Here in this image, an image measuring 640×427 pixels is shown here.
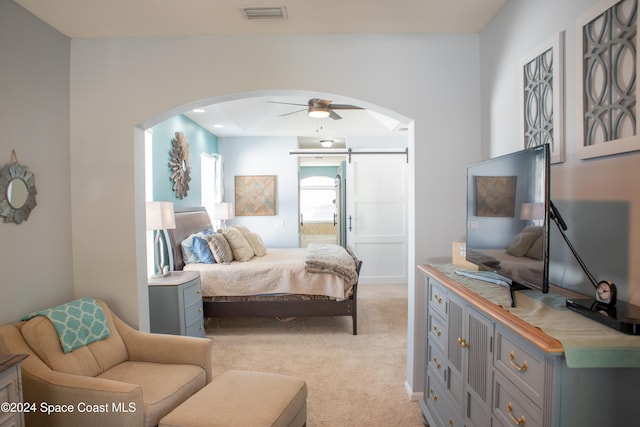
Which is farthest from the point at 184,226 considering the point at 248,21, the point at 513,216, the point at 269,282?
the point at 513,216

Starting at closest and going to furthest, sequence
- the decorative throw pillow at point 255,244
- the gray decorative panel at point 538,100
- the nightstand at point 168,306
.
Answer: the gray decorative panel at point 538,100
the nightstand at point 168,306
the decorative throw pillow at point 255,244

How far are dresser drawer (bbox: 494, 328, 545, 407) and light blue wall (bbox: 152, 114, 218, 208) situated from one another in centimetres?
352

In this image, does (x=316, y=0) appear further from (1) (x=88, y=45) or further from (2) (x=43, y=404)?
(2) (x=43, y=404)

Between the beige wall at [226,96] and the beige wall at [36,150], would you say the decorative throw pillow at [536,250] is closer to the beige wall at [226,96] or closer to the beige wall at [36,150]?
the beige wall at [226,96]

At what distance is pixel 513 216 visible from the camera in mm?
1546

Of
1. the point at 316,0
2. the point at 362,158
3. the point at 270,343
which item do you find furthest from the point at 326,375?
the point at 362,158

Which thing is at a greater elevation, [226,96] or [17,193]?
[226,96]

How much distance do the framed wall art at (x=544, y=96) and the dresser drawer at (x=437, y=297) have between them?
88 centimetres

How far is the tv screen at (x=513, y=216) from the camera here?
1333 mm

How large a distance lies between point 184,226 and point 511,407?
3800mm

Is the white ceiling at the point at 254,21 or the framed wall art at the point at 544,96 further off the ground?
the white ceiling at the point at 254,21

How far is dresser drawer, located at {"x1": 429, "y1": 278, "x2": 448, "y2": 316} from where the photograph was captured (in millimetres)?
1999

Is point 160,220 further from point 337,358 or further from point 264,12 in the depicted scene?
point 337,358

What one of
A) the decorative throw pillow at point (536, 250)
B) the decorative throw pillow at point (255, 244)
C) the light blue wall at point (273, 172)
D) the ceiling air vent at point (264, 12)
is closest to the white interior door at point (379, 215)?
the light blue wall at point (273, 172)
